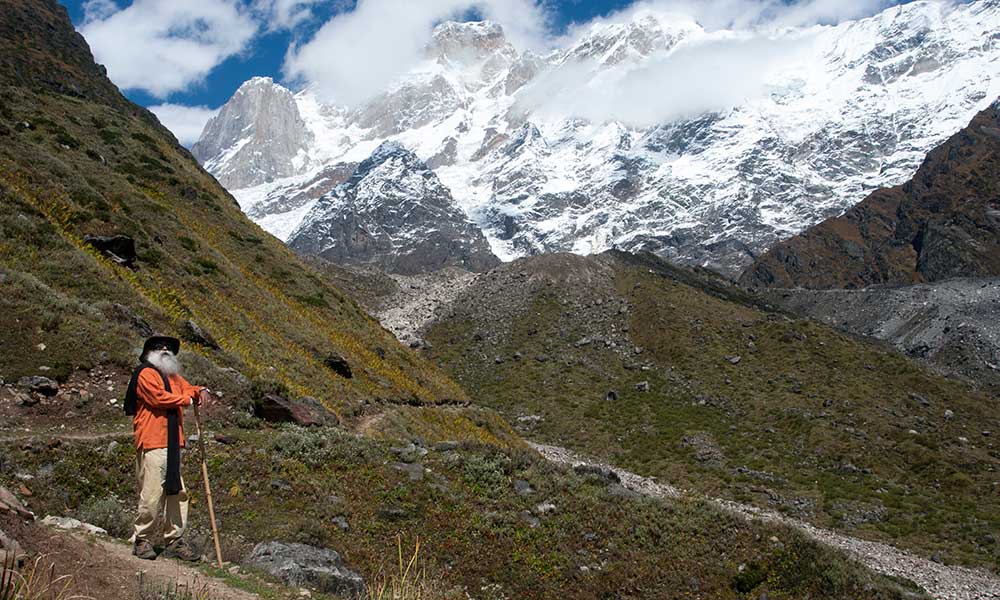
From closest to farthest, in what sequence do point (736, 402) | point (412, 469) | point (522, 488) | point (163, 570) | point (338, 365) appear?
point (163, 570)
point (412, 469)
point (522, 488)
point (338, 365)
point (736, 402)

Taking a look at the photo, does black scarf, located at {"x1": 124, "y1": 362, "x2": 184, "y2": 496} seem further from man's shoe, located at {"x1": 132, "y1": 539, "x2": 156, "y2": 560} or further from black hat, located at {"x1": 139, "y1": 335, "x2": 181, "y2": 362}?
man's shoe, located at {"x1": 132, "y1": 539, "x2": 156, "y2": 560}

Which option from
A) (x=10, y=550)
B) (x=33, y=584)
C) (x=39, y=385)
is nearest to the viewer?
(x=33, y=584)

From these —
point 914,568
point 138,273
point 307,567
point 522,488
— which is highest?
point 138,273

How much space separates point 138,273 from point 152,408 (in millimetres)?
18249

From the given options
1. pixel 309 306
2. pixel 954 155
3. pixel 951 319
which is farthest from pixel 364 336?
pixel 954 155

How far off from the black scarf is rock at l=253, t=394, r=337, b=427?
362 inches

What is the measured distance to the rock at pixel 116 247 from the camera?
24.4 metres

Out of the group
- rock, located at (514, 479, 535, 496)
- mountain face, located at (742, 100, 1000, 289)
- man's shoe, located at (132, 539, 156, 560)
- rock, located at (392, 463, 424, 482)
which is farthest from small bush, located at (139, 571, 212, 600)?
mountain face, located at (742, 100, 1000, 289)

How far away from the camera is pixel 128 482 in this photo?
12.6 m

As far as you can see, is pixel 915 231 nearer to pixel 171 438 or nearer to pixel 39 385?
pixel 39 385

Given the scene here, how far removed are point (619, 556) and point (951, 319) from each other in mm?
85917

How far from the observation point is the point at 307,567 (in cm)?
1052

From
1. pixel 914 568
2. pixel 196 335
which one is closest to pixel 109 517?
pixel 196 335

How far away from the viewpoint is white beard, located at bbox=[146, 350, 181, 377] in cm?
945
